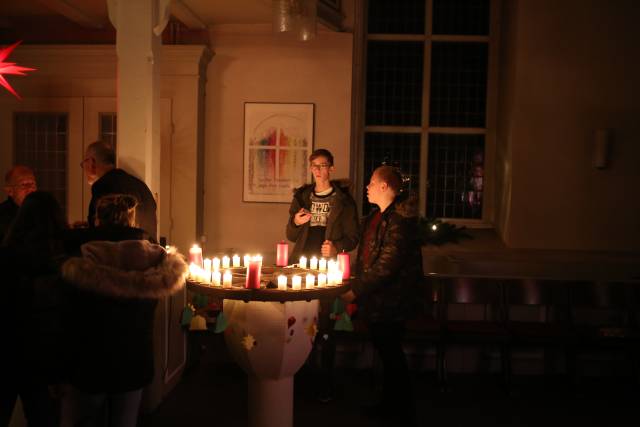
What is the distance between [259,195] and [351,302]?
285 centimetres

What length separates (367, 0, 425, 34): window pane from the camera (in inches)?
275

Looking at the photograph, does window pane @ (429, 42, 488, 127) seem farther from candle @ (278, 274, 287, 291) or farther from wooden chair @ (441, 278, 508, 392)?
candle @ (278, 274, 287, 291)

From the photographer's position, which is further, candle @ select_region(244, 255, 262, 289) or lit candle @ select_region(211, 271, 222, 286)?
lit candle @ select_region(211, 271, 222, 286)

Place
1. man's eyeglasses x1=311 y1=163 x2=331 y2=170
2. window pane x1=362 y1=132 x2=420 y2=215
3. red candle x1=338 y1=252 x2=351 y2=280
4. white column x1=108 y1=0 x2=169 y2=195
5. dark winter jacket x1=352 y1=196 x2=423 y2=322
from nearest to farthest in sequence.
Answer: red candle x1=338 y1=252 x2=351 y2=280 → dark winter jacket x1=352 y1=196 x2=423 y2=322 → white column x1=108 y1=0 x2=169 y2=195 → man's eyeglasses x1=311 y1=163 x2=331 y2=170 → window pane x1=362 y1=132 x2=420 y2=215

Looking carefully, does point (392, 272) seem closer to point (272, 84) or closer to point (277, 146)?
point (277, 146)

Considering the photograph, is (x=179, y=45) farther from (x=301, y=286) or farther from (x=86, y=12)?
(x=301, y=286)

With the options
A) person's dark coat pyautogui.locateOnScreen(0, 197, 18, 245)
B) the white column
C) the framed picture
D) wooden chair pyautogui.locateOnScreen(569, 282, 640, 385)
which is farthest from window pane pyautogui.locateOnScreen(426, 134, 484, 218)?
person's dark coat pyautogui.locateOnScreen(0, 197, 18, 245)

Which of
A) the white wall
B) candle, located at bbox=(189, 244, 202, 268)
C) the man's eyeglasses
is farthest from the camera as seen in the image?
the white wall

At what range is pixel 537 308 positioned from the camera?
568 centimetres

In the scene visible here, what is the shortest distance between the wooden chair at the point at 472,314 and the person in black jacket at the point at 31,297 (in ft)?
10.7

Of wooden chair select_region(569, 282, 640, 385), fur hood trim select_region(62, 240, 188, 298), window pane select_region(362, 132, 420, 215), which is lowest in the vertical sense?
wooden chair select_region(569, 282, 640, 385)

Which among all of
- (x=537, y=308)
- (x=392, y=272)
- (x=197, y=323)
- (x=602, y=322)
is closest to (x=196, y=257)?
(x=197, y=323)

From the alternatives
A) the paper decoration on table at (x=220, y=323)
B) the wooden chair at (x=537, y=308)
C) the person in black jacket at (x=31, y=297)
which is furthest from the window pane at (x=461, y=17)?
the person in black jacket at (x=31, y=297)

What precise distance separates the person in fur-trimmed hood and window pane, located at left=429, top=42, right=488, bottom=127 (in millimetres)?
5021
